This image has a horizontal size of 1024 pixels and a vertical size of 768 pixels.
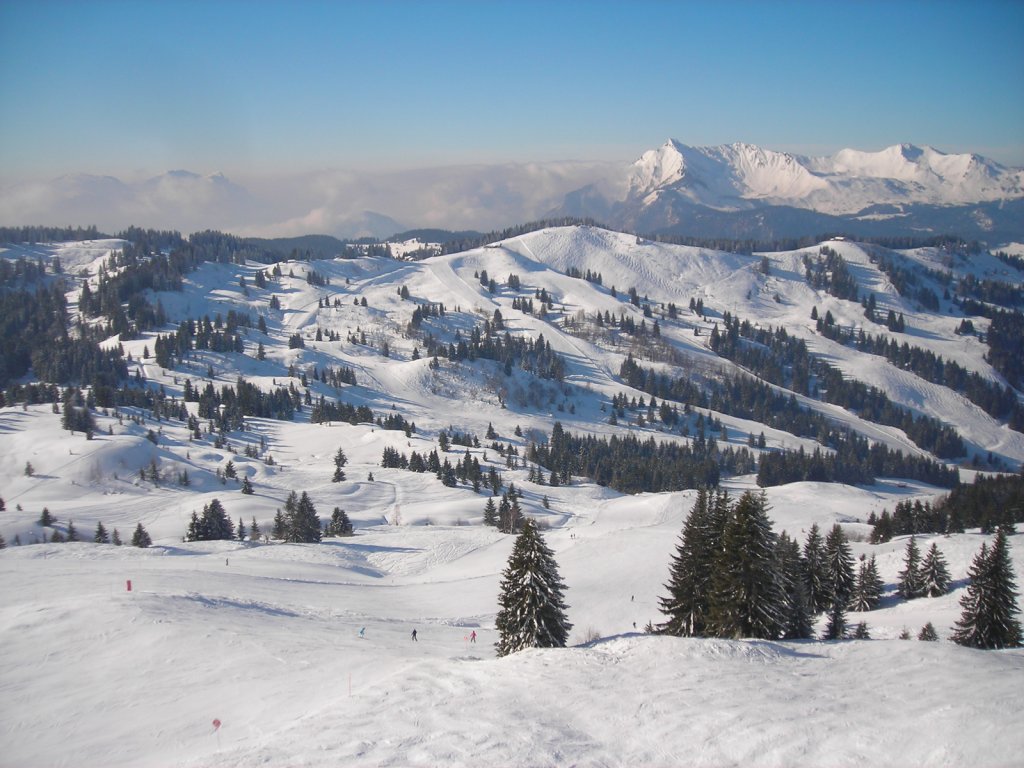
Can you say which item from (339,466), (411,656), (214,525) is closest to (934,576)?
(411,656)

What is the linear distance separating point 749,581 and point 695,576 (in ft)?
10.7

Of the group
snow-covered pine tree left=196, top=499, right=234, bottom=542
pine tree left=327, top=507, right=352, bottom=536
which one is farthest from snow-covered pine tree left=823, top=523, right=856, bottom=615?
snow-covered pine tree left=196, top=499, right=234, bottom=542

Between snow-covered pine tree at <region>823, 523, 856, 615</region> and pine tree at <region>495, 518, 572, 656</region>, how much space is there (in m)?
22.8

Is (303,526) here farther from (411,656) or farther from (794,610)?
(794,610)

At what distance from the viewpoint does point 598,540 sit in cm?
7456

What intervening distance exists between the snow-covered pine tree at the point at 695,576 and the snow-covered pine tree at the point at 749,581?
1.42m

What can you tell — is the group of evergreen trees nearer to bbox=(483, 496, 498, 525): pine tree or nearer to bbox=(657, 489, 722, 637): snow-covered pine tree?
bbox=(657, 489, 722, 637): snow-covered pine tree

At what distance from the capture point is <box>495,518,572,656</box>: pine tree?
31.6 metres

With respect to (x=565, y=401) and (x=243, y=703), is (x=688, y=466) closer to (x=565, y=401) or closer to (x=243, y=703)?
(x=565, y=401)

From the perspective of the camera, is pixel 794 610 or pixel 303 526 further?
pixel 303 526

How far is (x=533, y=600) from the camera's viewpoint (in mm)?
31766

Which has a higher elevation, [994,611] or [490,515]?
[994,611]

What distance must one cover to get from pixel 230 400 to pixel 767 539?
142498 millimetres

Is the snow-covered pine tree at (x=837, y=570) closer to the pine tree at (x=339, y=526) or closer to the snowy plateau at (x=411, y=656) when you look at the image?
the snowy plateau at (x=411, y=656)
